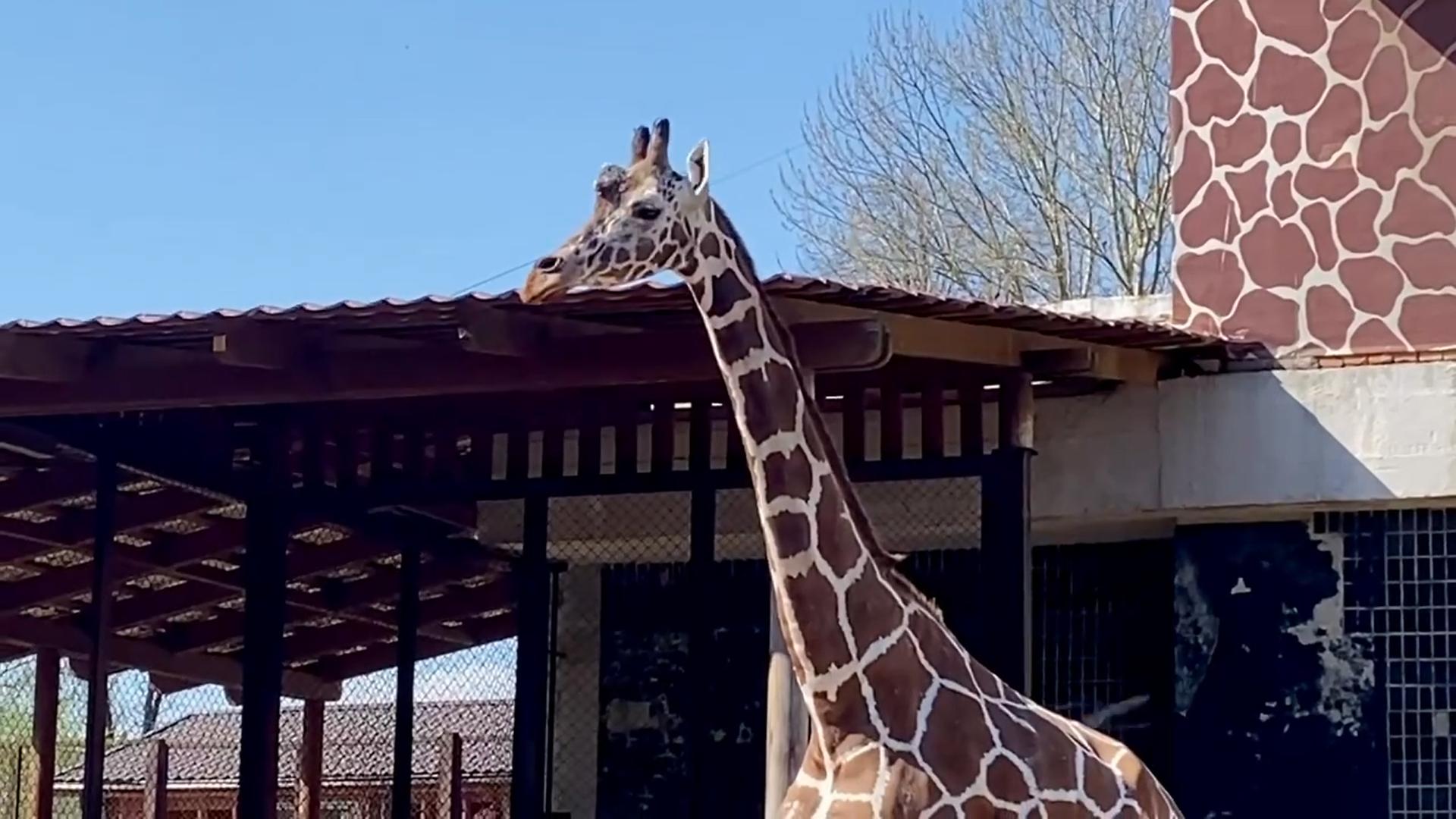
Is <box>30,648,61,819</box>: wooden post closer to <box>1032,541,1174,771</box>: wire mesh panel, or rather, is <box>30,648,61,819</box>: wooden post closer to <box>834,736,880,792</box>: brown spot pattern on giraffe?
<box>1032,541,1174,771</box>: wire mesh panel

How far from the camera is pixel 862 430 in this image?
34.7 ft

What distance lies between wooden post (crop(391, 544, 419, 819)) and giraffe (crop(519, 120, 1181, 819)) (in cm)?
547

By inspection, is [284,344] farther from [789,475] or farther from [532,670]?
[532,670]

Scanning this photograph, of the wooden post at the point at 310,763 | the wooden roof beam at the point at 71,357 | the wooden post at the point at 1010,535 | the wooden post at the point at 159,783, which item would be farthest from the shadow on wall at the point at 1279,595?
the wooden post at the point at 310,763

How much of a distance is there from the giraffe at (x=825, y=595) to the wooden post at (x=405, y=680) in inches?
215

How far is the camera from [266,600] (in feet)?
36.8

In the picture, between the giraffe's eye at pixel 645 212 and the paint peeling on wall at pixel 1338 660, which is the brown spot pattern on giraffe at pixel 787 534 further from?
the paint peeling on wall at pixel 1338 660

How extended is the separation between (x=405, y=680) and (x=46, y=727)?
329 centimetres

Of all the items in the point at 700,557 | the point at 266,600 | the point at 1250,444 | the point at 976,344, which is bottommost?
the point at 266,600

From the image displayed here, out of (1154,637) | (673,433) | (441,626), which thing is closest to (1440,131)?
(1154,637)

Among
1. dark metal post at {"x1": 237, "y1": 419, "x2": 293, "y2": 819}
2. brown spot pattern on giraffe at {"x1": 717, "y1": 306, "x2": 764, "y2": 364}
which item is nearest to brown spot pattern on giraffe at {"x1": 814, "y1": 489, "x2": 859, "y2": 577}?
brown spot pattern on giraffe at {"x1": 717, "y1": 306, "x2": 764, "y2": 364}

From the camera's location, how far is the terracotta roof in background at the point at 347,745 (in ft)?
78.8

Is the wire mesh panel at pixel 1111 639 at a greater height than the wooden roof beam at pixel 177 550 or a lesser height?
lesser

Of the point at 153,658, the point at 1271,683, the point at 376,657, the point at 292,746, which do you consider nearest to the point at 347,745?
the point at 292,746
